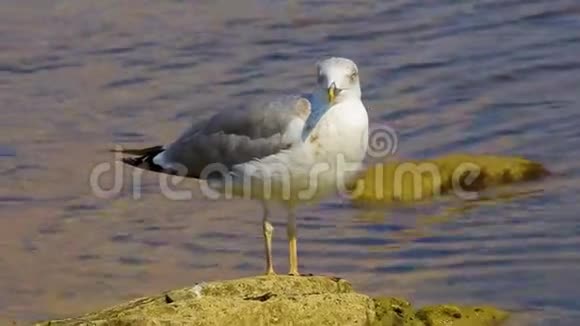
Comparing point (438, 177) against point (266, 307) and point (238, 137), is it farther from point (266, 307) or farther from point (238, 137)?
point (266, 307)

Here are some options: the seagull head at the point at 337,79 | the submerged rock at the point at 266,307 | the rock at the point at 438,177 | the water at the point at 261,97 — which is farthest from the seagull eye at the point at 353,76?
the rock at the point at 438,177

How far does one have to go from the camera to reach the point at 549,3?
425 inches

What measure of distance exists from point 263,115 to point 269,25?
5.26m

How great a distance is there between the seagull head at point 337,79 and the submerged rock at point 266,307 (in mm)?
696

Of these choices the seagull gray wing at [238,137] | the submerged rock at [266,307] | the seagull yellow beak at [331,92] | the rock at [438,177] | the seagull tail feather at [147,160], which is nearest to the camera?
the submerged rock at [266,307]

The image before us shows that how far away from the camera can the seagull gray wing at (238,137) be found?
5668mm

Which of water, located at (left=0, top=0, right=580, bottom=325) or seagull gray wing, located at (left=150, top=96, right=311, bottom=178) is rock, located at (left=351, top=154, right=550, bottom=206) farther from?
seagull gray wing, located at (left=150, top=96, right=311, bottom=178)

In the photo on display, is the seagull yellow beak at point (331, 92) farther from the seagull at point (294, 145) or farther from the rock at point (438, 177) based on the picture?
the rock at point (438, 177)

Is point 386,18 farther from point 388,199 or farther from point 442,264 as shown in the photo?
point 442,264

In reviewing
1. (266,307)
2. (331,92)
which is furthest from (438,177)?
(266,307)

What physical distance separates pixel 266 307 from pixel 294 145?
2.89 feet

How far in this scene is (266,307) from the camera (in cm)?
492

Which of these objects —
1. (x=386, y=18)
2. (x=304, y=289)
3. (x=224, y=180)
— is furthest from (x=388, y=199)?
(x=386, y=18)

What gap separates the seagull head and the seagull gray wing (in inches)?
5.8
